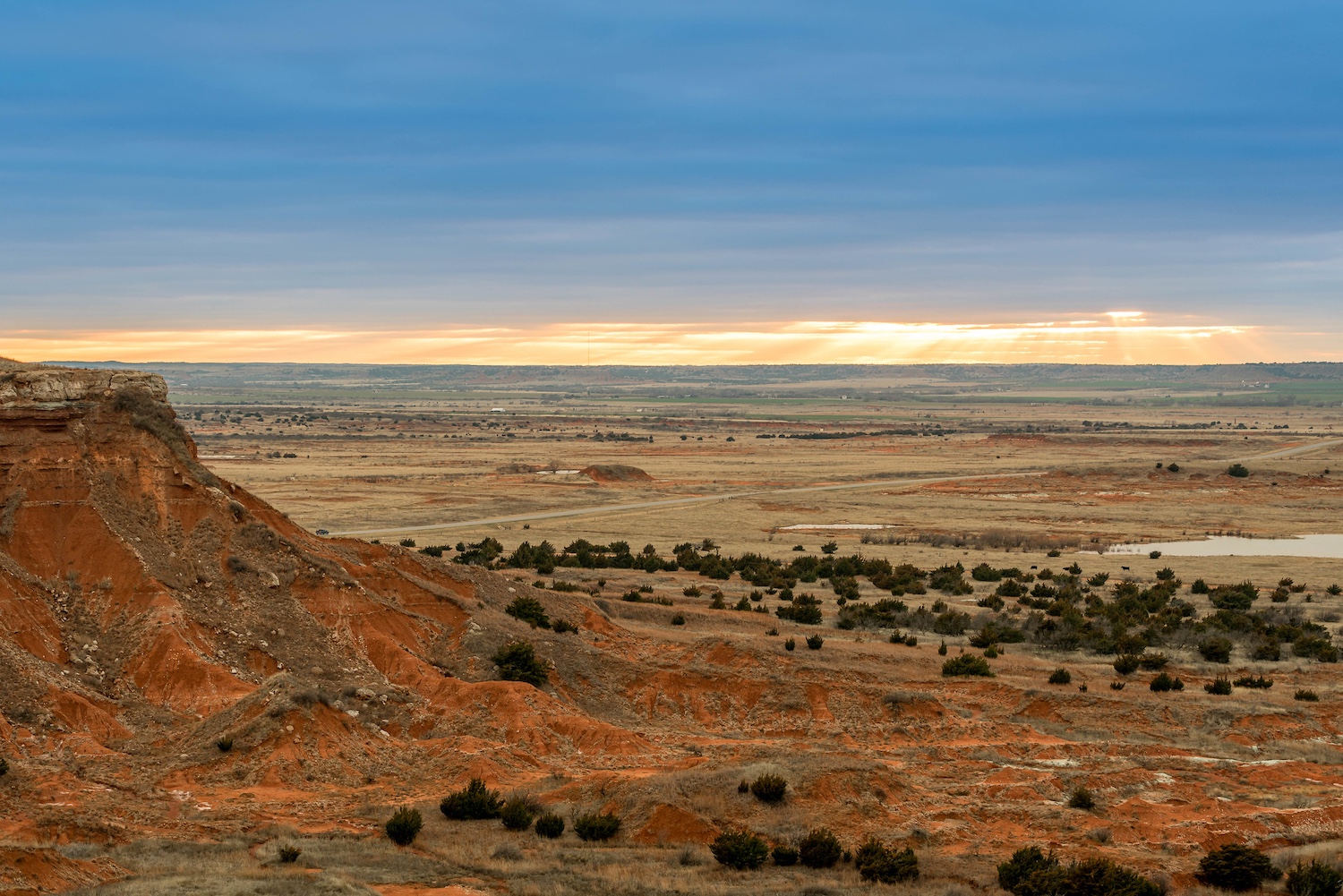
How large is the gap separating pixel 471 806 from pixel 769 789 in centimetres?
515

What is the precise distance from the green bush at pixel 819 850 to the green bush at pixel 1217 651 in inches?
844

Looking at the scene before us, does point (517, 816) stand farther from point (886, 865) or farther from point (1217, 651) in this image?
point (1217, 651)

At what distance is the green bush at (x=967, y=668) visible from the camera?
31.9 m

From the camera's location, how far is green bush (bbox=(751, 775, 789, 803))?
20.3 m

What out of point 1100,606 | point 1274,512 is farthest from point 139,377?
point 1274,512

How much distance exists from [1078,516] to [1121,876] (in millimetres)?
68578

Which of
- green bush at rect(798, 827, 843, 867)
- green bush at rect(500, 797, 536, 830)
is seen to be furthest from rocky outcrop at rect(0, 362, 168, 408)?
green bush at rect(798, 827, 843, 867)

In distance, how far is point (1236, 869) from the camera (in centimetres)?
1725

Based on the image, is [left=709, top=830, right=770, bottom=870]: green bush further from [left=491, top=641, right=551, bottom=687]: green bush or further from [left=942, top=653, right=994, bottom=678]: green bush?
[left=942, top=653, right=994, bottom=678]: green bush

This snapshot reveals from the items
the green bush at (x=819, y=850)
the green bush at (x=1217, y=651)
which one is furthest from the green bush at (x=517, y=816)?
the green bush at (x=1217, y=651)

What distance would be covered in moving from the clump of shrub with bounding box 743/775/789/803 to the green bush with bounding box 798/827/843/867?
1.63 m

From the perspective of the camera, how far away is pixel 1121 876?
16.7m

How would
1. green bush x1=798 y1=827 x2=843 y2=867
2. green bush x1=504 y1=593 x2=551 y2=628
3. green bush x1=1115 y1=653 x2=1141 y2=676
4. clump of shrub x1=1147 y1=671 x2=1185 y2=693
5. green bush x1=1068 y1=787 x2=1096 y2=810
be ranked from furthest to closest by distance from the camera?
green bush x1=504 y1=593 x2=551 y2=628
green bush x1=1115 y1=653 x2=1141 y2=676
clump of shrub x1=1147 y1=671 x2=1185 y2=693
green bush x1=1068 y1=787 x2=1096 y2=810
green bush x1=798 y1=827 x2=843 y2=867

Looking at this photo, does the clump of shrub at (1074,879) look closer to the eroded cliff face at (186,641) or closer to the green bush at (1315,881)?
the green bush at (1315,881)
